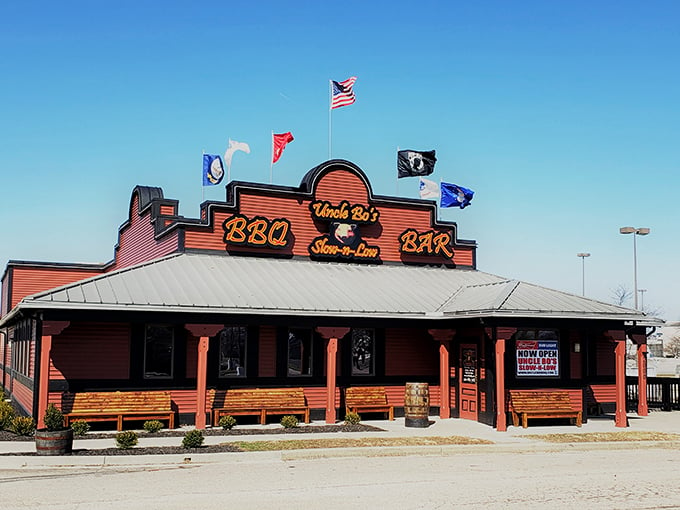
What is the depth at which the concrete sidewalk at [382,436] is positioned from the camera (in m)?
16.0

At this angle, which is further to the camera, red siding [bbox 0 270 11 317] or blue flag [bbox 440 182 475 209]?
red siding [bbox 0 270 11 317]

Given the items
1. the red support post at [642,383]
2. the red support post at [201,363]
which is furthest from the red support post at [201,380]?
the red support post at [642,383]

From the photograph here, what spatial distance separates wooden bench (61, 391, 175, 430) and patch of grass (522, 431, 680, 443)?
10181 millimetres

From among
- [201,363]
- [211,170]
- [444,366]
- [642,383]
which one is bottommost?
[642,383]

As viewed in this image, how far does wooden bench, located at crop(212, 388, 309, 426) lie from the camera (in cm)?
2314

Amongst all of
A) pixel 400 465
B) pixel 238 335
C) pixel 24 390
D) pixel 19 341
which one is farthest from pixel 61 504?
pixel 19 341

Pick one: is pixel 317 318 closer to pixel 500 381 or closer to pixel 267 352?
pixel 267 352

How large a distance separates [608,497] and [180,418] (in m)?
13.4

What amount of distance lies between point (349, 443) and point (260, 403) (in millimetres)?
5254

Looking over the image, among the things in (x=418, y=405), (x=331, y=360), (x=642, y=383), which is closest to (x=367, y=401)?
(x=331, y=360)

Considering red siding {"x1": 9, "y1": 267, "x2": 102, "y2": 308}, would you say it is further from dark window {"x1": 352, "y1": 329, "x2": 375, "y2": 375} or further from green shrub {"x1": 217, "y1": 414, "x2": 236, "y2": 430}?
green shrub {"x1": 217, "y1": 414, "x2": 236, "y2": 430}

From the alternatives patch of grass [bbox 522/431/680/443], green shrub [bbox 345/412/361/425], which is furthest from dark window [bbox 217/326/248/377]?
patch of grass [bbox 522/431/680/443]

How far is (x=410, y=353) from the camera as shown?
2677cm

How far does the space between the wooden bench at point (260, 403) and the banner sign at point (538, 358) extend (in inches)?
267
